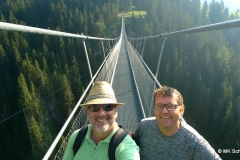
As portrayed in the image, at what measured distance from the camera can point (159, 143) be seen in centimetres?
167

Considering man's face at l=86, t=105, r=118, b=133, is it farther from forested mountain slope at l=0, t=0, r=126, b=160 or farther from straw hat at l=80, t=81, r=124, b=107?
forested mountain slope at l=0, t=0, r=126, b=160

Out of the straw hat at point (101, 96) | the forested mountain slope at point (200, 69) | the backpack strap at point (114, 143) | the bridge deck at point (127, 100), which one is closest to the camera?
the backpack strap at point (114, 143)

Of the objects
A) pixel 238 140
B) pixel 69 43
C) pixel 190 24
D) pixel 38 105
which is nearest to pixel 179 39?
pixel 190 24

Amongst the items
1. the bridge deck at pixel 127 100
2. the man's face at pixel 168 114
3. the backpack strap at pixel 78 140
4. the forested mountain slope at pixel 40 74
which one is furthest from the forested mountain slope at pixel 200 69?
the backpack strap at pixel 78 140

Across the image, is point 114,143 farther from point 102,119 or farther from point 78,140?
point 78,140

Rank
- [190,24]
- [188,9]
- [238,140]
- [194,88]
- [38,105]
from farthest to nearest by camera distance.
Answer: [188,9]
[190,24]
[194,88]
[38,105]
[238,140]

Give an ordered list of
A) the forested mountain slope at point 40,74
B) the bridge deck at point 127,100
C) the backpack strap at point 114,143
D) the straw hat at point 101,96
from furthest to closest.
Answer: the forested mountain slope at point 40,74
the bridge deck at point 127,100
the straw hat at point 101,96
the backpack strap at point 114,143

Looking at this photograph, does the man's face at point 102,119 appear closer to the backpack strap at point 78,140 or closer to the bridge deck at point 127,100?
the backpack strap at point 78,140

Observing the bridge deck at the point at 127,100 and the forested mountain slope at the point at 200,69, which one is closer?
the bridge deck at the point at 127,100

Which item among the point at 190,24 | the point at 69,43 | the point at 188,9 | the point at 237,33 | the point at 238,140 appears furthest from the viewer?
the point at 188,9

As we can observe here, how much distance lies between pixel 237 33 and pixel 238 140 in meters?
38.2

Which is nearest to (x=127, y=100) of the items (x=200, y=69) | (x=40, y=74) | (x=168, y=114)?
(x=168, y=114)

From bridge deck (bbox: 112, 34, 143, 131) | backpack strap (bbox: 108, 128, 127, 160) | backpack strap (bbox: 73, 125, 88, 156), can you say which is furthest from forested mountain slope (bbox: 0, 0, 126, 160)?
backpack strap (bbox: 108, 128, 127, 160)

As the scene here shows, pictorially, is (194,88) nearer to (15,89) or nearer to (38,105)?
(38,105)
